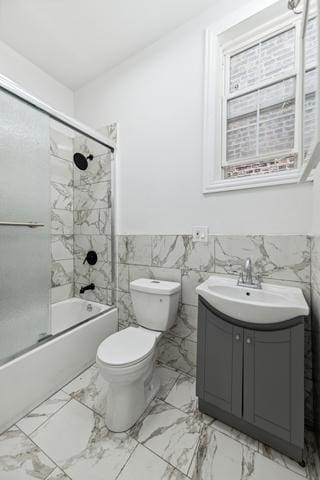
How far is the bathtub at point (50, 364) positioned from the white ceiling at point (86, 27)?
2.36 meters

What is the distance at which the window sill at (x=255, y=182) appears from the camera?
125 centimetres

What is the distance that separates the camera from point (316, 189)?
1093mm

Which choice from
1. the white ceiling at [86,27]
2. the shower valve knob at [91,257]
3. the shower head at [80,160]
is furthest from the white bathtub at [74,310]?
the white ceiling at [86,27]

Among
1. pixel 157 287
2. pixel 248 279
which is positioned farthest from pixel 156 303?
pixel 248 279

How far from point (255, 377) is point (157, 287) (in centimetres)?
77

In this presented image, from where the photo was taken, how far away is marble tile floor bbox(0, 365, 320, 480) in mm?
952

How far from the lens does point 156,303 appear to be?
1504 millimetres

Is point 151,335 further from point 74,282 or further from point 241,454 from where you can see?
point 74,282

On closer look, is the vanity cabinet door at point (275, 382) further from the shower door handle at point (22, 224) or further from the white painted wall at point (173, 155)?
the shower door handle at point (22, 224)

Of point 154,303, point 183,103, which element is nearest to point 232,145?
point 183,103

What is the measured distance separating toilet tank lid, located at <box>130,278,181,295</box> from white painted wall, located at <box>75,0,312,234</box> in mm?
422

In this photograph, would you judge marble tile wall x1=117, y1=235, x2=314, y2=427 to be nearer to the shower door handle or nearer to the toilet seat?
the toilet seat

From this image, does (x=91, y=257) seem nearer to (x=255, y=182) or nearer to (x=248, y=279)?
(x=248, y=279)

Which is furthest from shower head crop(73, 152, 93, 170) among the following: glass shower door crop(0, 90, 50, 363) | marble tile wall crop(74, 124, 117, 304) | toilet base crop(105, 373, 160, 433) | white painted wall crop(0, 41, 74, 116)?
toilet base crop(105, 373, 160, 433)
